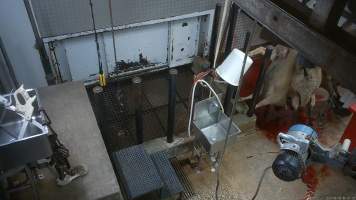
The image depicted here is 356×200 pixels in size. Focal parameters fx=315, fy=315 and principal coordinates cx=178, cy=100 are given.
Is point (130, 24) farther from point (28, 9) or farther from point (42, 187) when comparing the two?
point (42, 187)

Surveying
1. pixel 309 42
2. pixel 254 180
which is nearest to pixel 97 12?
pixel 254 180

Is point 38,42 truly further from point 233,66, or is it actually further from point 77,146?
point 233,66

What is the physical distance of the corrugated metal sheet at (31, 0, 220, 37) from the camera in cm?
230

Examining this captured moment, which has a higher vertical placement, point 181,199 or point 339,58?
point 339,58

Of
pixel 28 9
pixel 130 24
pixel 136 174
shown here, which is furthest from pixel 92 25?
pixel 136 174

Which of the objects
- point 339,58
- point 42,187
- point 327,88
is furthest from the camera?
point 327,88

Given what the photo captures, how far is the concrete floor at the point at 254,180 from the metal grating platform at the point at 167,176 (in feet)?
1.28

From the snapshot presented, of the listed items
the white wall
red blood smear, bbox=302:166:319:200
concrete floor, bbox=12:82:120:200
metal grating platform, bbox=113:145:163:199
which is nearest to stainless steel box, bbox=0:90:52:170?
concrete floor, bbox=12:82:120:200

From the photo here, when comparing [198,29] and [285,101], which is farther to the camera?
[198,29]

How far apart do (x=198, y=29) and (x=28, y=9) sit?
5.01ft

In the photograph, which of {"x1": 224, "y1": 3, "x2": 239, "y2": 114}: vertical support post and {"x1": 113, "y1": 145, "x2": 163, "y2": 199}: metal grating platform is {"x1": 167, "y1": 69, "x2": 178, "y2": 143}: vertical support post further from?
{"x1": 224, "y1": 3, "x2": 239, "y2": 114}: vertical support post

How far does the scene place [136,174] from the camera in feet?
6.15

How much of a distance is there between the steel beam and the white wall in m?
1.91

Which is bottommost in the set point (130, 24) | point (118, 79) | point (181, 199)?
point (181, 199)
